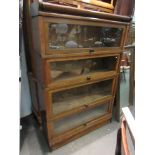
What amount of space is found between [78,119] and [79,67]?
626 millimetres

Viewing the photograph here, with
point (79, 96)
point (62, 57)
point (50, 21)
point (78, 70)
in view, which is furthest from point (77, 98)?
point (50, 21)

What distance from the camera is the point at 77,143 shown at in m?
1.89

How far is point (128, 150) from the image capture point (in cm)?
67

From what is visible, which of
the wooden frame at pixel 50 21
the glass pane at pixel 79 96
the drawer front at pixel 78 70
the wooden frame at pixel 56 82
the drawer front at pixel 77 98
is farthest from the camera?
the glass pane at pixel 79 96

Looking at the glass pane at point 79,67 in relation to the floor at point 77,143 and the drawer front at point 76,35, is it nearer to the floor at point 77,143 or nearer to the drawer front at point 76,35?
the drawer front at point 76,35

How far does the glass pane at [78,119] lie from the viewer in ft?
6.14

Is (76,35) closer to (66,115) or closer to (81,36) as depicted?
(81,36)

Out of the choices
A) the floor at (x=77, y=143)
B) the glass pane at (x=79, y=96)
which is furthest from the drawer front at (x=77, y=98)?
the floor at (x=77, y=143)

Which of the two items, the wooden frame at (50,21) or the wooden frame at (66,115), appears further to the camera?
the wooden frame at (66,115)

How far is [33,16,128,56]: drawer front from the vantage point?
1.41 meters

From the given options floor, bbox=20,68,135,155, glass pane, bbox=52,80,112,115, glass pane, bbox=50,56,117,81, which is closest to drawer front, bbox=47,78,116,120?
glass pane, bbox=52,80,112,115

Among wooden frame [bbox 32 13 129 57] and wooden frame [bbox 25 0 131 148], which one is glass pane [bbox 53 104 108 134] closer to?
wooden frame [bbox 25 0 131 148]

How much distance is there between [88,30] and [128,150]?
1397 millimetres
